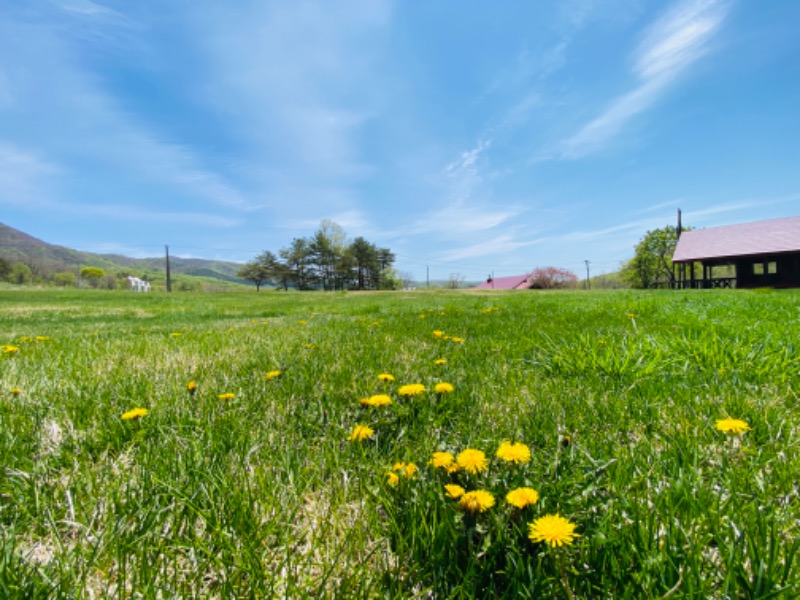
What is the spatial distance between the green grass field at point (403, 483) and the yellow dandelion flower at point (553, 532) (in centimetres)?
1

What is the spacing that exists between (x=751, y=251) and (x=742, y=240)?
9.71ft

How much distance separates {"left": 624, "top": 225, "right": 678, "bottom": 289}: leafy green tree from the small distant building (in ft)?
64.7

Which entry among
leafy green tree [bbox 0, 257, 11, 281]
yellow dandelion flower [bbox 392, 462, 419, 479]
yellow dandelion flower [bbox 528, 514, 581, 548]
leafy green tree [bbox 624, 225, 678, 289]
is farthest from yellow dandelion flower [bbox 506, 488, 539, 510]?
leafy green tree [bbox 0, 257, 11, 281]

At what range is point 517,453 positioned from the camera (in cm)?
100

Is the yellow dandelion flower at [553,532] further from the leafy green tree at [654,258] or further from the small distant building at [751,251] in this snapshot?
the leafy green tree at [654,258]

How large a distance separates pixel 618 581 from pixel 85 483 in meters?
1.53

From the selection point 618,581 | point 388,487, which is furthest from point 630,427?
point 388,487

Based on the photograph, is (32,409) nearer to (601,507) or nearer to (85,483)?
(85,483)

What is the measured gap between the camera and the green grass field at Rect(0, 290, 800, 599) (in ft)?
2.48

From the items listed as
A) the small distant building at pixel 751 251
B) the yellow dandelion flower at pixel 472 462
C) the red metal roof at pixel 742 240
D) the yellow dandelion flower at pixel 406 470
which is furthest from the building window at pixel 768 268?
the yellow dandelion flower at pixel 406 470

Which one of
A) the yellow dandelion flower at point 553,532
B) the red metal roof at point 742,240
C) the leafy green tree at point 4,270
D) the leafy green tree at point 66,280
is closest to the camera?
the yellow dandelion flower at point 553,532

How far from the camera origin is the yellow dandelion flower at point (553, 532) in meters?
0.72

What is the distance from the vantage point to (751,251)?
28.1 meters

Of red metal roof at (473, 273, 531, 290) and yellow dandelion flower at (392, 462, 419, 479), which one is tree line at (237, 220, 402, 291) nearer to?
red metal roof at (473, 273, 531, 290)
